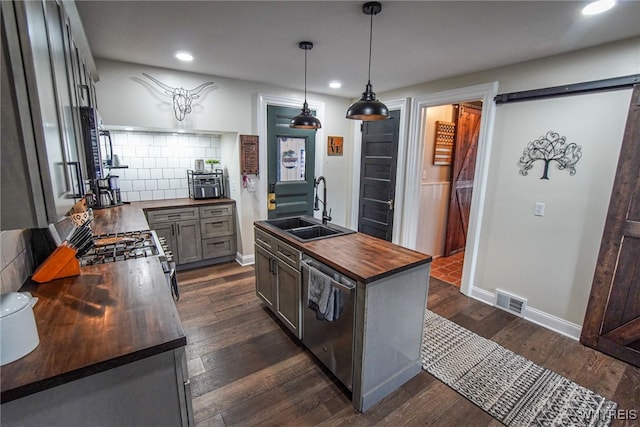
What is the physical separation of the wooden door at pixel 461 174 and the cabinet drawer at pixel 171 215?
375 cm

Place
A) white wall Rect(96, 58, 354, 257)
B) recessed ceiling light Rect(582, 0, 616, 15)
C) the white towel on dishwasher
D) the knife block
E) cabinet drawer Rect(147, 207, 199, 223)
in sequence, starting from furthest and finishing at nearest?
1. cabinet drawer Rect(147, 207, 199, 223)
2. white wall Rect(96, 58, 354, 257)
3. the white towel on dishwasher
4. recessed ceiling light Rect(582, 0, 616, 15)
5. the knife block

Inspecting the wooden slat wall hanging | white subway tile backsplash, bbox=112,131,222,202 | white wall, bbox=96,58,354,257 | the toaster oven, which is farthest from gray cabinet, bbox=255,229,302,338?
the wooden slat wall hanging

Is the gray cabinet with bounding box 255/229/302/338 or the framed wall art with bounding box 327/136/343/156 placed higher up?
the framed wall art with bounding box 327/136/343/156

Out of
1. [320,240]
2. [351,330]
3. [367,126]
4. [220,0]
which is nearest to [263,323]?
[320,240]

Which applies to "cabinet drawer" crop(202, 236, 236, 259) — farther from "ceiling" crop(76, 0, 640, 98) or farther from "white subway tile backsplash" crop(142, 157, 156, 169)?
"ceiling" crop(76, 0, 640, 98)

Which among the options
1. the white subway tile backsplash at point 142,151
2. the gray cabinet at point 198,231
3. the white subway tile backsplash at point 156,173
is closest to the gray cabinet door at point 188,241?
the gray cabinet at point 198,231

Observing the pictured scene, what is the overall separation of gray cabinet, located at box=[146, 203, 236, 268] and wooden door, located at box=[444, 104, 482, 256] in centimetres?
333

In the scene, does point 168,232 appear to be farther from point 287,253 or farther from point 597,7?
point 597,7

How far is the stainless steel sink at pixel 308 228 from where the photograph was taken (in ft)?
8.54

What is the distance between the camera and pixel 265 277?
111 inches

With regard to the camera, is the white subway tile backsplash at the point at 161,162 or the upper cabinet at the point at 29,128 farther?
the white subway tile backsplash at the point at 161,162

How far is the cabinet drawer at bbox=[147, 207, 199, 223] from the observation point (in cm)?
354

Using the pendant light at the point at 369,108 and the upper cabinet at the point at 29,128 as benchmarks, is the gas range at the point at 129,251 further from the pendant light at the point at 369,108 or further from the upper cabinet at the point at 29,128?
the pendant light at the point at 369,108

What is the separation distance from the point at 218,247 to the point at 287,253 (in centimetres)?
212
